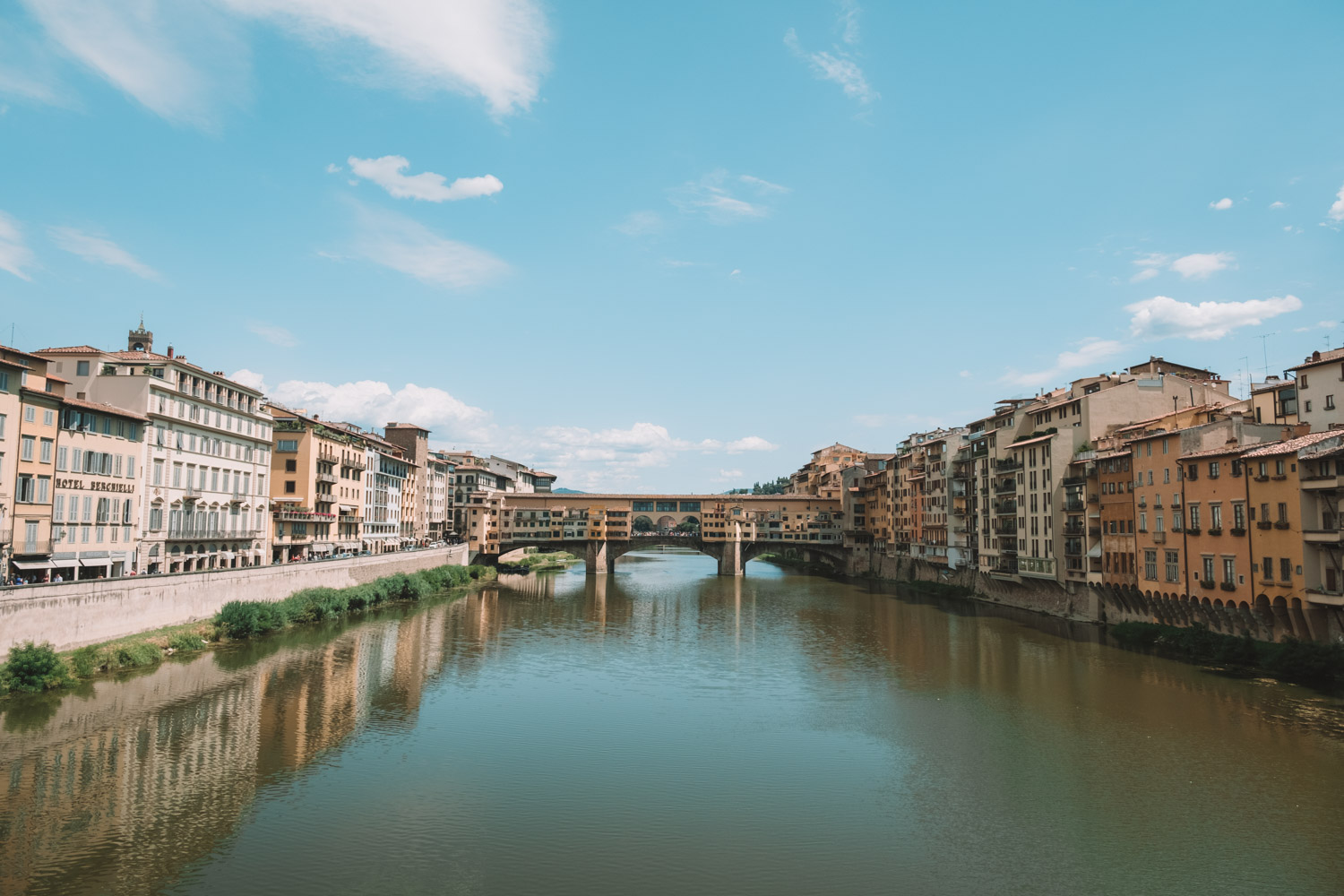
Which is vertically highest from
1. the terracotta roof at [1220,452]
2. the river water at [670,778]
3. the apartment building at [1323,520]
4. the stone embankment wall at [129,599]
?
the terracotta roof at [1220,452]

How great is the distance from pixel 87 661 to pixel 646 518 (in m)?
74.3

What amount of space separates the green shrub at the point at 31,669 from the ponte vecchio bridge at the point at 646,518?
196 ft

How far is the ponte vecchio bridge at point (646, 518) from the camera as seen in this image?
91.6 metres

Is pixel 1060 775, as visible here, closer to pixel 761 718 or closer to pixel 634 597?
pixel 761 718

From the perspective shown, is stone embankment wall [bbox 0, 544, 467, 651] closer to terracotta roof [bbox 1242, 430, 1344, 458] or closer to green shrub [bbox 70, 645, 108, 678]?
green shrub [bbox 70, 645, 108, 678]

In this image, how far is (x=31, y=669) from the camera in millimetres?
26672

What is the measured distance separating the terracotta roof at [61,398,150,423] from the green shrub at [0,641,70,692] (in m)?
11.0

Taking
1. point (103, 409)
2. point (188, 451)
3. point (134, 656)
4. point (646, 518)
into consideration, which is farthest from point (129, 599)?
point (646, 518)

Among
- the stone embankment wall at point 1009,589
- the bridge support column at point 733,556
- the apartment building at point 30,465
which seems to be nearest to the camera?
the apartment building at point 30,465

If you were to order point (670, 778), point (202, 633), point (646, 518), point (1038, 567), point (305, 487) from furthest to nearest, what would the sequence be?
point (646, 518) → point (305, 487) → point (1038, 567) → point (202, 633) → point (670, 778)

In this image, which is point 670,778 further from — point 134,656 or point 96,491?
point 96,491

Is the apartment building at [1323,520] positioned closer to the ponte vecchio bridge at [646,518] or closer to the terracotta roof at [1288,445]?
the terracotta roof at [1288,445]

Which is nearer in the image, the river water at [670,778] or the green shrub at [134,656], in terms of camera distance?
the river water at [670,778]

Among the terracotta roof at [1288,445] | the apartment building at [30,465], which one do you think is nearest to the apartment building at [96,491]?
the apartment building at [30,465]
